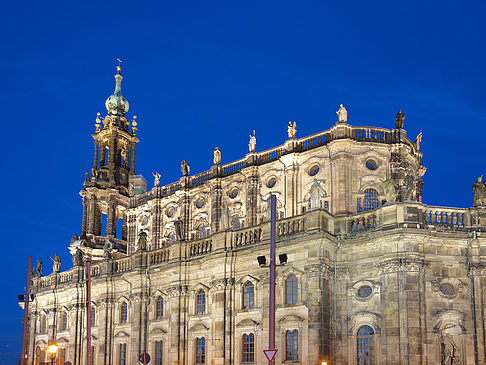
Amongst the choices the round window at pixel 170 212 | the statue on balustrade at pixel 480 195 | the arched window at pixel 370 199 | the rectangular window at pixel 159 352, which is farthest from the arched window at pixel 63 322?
the statue on balustrade at pixel 480 195

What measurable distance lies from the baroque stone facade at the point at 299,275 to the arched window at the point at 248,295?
0.29 ft

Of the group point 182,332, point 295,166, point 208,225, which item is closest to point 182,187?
point 208,225

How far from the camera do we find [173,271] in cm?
4344

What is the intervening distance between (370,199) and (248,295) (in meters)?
12.9

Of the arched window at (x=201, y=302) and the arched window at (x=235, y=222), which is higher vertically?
the arched window at (x=235, y=222)

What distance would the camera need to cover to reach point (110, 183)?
227ft

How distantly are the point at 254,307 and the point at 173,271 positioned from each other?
743 centimetres

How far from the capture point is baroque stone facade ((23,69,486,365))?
34250mm

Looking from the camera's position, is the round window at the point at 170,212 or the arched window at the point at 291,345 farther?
the round window at the point at 170,212

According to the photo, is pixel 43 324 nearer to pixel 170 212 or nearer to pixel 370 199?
pixel 170 212

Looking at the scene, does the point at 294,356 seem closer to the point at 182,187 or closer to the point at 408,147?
the point at 408,147

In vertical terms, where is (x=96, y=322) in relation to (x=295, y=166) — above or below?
below

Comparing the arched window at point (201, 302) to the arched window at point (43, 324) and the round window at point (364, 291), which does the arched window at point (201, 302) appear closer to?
the round window at point (364, 291)

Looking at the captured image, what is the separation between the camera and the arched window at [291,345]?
117ft
